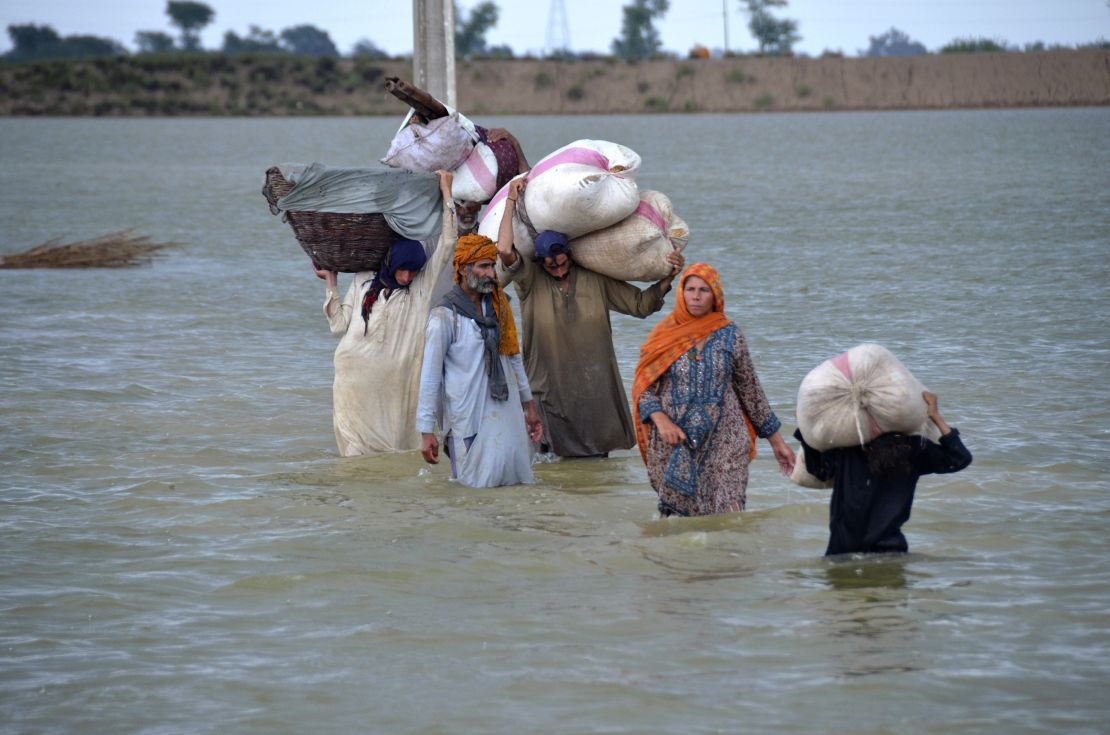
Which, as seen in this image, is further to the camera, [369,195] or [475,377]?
[369,195]

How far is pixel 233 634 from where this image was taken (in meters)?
5.23

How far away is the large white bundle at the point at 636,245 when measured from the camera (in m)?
6.79

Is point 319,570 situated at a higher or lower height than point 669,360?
lower

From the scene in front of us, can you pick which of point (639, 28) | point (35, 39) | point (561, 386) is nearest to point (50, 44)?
point (35, 39)

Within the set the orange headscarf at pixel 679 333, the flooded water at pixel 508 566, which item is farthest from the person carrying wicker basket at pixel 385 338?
the orange headscarf at pixel 679 333

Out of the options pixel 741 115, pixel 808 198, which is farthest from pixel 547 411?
pixel 741 115

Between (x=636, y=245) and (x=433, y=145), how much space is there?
1.04m

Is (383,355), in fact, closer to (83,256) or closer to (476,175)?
(476,175)

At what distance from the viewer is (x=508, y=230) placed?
6.79m

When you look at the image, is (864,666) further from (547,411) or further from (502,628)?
(547,411)

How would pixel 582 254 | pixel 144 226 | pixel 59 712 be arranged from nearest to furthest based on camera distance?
pixel 59 712
pixel 582 254
pixel 144 226

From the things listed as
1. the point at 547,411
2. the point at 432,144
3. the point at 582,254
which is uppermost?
the point at 432,144

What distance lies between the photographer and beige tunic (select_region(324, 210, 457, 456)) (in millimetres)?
7215

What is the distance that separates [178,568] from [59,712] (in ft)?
4.67
